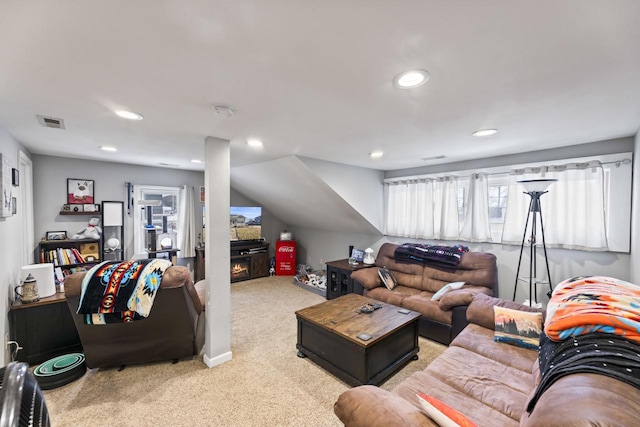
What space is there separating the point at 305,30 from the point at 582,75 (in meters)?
1.46

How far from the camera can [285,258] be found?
19.6 feet

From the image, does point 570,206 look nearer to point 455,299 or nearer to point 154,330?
point 455,299

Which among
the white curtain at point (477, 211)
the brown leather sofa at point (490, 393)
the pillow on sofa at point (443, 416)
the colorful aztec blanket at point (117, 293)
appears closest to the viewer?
the brown leather sofa at point (490, 393)

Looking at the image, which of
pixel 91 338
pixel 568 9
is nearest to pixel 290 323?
pixel 91 338

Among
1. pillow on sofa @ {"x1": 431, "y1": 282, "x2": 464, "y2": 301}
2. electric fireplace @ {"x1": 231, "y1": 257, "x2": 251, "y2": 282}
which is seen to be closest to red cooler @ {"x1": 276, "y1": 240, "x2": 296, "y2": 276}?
electric fireplace @ {"x1": 231, "y1": 257, "x2": 251, "y2": 282}

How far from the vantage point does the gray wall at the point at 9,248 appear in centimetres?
219

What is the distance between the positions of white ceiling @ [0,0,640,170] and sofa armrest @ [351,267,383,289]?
2.12 metres

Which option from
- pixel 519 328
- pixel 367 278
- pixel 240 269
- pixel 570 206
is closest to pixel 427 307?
pixel 367 278

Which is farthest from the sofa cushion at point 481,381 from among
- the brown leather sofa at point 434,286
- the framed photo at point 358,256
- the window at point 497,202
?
the framed photo at point 358,256

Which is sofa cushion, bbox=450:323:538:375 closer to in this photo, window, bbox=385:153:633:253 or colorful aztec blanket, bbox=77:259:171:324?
window, bbox=385:153:633:253

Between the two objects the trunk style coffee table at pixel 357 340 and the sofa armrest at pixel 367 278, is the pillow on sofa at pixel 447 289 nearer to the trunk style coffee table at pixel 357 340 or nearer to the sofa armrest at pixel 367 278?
the trunk style coffee table at pixel 357 340

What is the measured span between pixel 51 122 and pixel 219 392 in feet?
8.63

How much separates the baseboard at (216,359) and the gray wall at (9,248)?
1.57m

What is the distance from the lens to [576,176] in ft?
9.43
